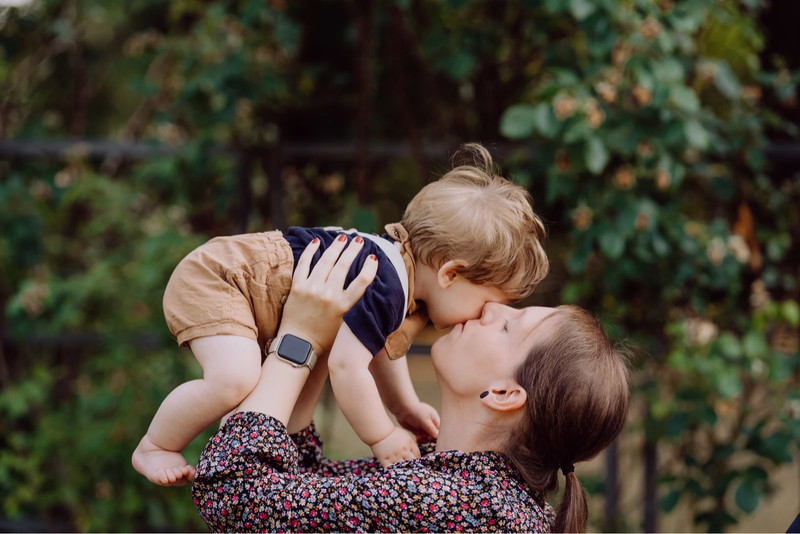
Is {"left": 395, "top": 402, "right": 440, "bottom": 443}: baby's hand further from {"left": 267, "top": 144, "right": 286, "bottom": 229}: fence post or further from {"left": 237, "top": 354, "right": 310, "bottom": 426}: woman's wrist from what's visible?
{"left": 267, "top": 144, "right": 286, "bottom": 229}: fence post

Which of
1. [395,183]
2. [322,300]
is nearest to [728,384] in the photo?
[395,183]

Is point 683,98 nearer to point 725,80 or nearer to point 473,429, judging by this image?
point 725,80

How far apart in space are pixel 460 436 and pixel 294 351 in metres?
0.34

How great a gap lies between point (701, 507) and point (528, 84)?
1.88m

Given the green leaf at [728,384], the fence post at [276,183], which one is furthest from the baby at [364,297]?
the fence post at [276,183]

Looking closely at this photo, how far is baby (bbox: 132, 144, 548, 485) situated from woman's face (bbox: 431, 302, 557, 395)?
0.29 ft

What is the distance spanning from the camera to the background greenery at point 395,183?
8.91 feet

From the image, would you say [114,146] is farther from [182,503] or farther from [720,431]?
[720,431]

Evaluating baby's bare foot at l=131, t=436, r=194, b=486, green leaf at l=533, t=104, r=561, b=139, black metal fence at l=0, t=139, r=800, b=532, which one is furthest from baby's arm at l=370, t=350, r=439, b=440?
black metal fence at l=0, t=139, r=800, b=532

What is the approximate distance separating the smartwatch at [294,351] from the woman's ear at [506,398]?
1.03 ft

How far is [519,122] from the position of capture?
2.58 metres

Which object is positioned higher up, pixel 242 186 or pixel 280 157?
pixel 280 157

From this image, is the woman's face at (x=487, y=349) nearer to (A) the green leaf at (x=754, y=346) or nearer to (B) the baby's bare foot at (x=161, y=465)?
(B) the baby's bare foot at (x=161, y=465)

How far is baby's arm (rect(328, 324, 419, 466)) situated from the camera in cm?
150
